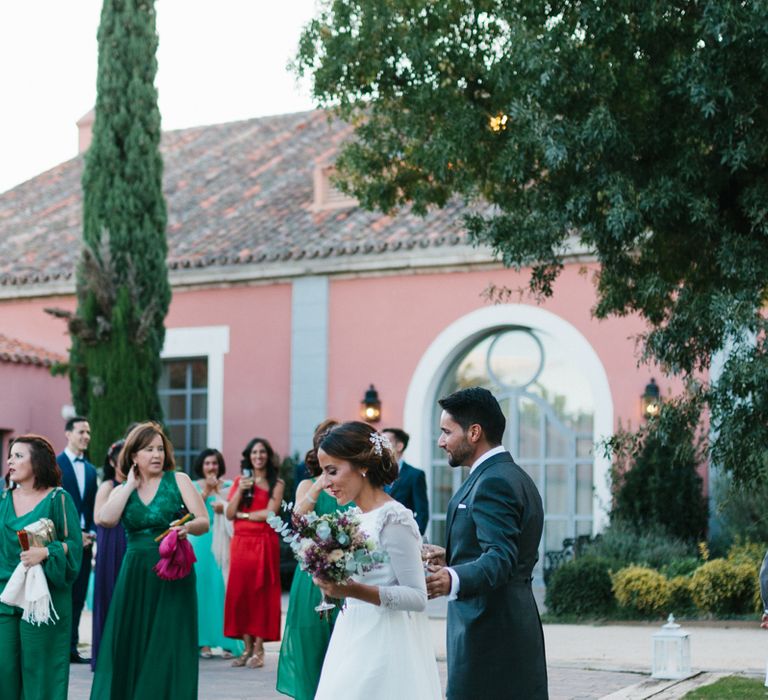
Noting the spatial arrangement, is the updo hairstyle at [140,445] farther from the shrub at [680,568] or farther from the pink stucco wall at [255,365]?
the pink stucco wall at [255,365]

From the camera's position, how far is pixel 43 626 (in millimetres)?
7379

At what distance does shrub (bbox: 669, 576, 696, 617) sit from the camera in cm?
1428

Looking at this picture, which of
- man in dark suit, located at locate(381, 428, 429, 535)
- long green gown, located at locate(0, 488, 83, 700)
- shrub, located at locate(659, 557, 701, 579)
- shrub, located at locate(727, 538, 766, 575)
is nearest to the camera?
→ long green gown, located at locate(0, 488, 83, 700)

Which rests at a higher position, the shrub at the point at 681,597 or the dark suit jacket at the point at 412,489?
the dark suit jacket at the point at 412,489

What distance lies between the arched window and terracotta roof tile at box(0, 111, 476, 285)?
5.52ft

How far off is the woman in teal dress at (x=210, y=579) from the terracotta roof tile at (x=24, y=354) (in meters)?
8.70

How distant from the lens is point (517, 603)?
4.94 metres

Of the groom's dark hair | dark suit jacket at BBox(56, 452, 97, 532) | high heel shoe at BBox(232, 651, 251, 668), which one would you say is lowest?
high heel shoe at BBox(232, 651, 251, 668)

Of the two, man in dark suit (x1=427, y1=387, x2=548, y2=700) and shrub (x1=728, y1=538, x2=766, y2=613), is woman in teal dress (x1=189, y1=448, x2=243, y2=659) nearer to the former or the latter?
shrub (x1=728, y1=538, x2=766, y2=613)

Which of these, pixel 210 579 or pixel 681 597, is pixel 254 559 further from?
pixel 681 597

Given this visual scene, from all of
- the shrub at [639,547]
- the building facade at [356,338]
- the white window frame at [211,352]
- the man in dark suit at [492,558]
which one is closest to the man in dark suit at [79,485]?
the shrub at [639,547]

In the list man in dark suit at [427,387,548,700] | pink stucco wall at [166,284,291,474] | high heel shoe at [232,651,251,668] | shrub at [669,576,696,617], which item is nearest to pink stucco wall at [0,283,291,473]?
pink stucco wall at [166,284,291,474]

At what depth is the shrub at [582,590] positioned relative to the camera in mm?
14617

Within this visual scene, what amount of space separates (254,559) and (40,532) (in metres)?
3.96
